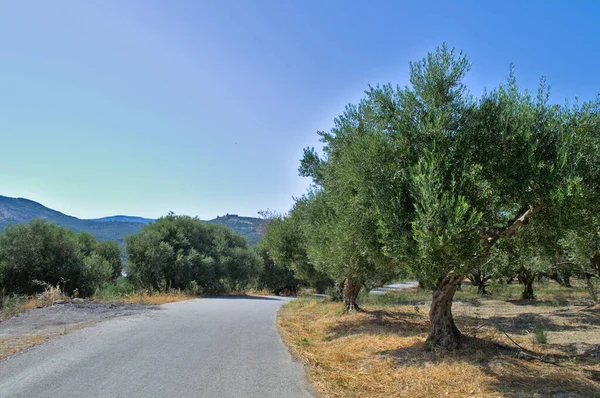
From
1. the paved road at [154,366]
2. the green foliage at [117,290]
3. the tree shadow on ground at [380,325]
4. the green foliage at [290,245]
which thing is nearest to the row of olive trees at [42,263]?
the green foliage at [117,290]

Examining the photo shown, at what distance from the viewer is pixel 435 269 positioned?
6043 mm

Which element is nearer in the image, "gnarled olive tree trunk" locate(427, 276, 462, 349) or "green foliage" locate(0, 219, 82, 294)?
"gnarled olive tree trunk" locate(427, 276, 462, 349)

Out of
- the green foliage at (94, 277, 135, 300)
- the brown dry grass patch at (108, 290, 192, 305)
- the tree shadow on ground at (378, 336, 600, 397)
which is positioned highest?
the tree shadow on ground at (378, 336, 600, 397)

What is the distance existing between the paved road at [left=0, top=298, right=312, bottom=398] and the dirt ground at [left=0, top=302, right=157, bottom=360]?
0.53 m

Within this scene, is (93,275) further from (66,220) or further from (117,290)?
(66,220)

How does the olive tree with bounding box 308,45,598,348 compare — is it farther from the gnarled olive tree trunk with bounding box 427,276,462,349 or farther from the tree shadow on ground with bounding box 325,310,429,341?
the tree shadow on ground with bounding box 325,310,429,341

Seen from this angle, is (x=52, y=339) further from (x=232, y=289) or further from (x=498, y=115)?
(x=232, y=289)

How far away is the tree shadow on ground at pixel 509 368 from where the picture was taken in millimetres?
5547

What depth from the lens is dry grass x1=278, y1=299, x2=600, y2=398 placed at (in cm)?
575

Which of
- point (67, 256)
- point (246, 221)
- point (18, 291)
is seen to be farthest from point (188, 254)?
point (246, 221)

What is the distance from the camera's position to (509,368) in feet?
21.3

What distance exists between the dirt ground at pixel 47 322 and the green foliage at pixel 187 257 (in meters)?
12.8

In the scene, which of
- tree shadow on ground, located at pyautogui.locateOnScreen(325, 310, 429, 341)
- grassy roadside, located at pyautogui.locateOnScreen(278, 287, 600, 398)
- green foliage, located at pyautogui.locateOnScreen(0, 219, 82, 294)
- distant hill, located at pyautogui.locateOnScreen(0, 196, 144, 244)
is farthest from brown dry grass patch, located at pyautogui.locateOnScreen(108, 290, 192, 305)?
distant hill, located at pyautogui.locateOnScreen(0, 196, 144, 244)

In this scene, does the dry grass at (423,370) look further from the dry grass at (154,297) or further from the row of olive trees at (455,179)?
the dry grass at (154,297)
